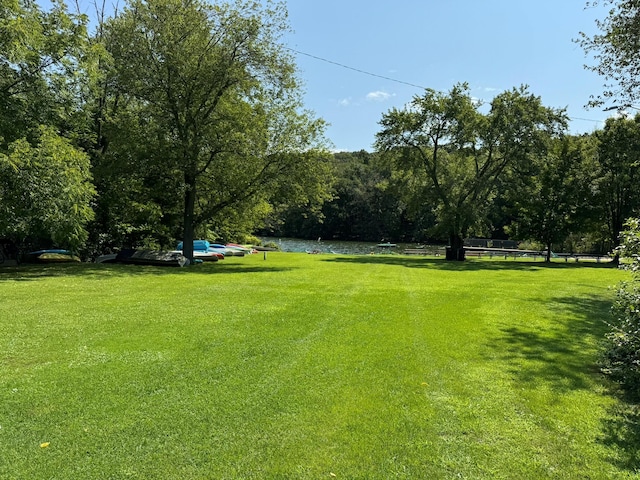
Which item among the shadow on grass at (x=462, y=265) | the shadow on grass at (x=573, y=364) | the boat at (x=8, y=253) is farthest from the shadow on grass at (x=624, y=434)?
the boat at (x=8, y=253)

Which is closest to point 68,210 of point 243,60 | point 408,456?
point 243,60

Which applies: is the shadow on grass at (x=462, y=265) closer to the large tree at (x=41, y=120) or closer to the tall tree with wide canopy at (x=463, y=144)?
the tall tree with wide canopy at (x=463, y=144)

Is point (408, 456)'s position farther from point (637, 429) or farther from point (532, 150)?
point (532, 150)

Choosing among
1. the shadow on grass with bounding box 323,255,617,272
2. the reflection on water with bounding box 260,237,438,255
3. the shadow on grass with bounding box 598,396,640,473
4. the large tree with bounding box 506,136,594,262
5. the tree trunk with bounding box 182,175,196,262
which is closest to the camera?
the shadow on grass with bounding box 598,396,640,473

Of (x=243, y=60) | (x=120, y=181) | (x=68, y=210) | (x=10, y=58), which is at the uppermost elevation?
(x=243, y=60)

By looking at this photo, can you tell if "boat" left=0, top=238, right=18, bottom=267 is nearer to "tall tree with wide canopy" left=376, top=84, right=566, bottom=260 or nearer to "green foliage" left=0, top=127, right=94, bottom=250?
"green foliage" left=0, top=127, right=94, bottom=250

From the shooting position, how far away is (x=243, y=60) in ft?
66.4

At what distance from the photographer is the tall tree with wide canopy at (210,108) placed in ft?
63.0

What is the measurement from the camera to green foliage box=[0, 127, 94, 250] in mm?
13625

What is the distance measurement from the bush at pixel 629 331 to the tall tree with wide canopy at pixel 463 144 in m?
24.9

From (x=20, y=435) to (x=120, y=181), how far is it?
60.6ft

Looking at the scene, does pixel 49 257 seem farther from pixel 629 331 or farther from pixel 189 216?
pixel 629 331

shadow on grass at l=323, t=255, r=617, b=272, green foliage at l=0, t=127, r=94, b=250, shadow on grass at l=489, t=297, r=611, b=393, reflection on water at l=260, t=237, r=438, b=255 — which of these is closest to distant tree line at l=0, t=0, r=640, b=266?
green foliage at l=0, t=127, r=94, b=250

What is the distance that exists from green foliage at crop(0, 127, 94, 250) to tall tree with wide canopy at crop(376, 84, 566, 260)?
22211mm
